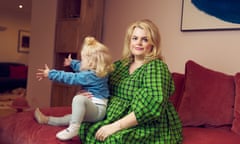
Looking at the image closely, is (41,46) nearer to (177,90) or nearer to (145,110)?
(177,90)

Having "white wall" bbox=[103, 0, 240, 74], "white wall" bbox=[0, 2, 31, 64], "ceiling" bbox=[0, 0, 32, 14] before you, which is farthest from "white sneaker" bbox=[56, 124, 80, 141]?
"white wall" bbox=[0, 2, 31, 64]

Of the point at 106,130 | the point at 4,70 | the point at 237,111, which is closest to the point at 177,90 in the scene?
the point at 237,111

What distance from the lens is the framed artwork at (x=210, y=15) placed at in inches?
92.8

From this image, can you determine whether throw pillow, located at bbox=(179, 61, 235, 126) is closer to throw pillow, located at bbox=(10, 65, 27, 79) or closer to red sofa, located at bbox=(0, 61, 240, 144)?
red sofa, located at bbox=(0, 61, 240, 144)

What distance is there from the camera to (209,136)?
1.75 metres

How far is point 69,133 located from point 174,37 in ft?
4.98

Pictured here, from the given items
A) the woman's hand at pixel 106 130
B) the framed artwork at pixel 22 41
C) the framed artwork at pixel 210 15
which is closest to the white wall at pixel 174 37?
the framed artwork at pixel 210 15

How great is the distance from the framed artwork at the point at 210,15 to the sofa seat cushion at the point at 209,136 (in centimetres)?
87

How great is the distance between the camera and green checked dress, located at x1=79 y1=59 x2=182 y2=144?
1.48 m

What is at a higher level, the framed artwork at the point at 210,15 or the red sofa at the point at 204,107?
the framed artwork at the point at 210,15

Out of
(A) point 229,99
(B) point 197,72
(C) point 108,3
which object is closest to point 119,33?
(C) point 108,3

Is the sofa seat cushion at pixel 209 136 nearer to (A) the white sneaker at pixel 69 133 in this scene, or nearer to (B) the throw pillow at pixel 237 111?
(B) the throw pillow at pixel 237 111

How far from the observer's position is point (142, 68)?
5.34 ft

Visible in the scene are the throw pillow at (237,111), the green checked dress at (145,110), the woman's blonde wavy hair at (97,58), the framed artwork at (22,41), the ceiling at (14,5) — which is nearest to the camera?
the green checked dress at (145,110)
